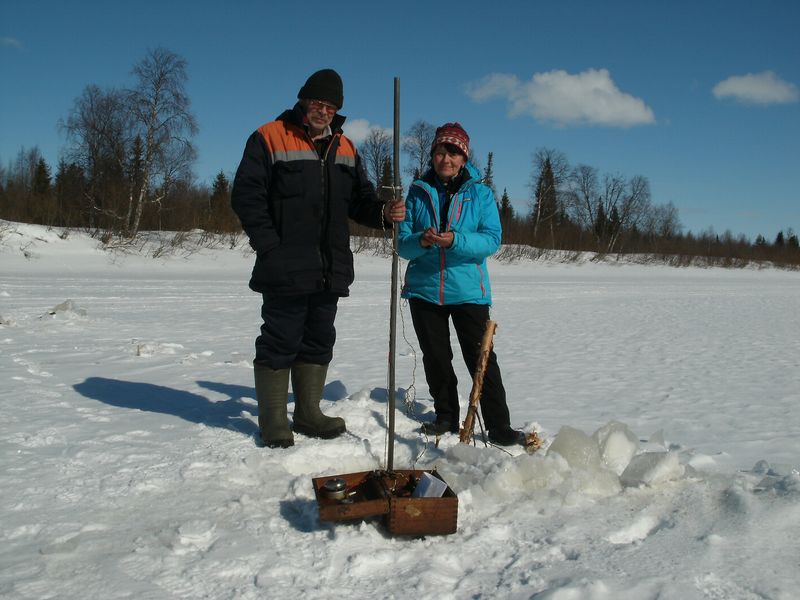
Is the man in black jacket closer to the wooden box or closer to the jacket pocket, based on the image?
the jacket pocket

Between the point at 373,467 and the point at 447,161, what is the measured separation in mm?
1818

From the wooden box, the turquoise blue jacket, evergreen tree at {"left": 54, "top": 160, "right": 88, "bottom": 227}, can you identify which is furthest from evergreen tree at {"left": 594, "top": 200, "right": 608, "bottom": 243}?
the wooden box

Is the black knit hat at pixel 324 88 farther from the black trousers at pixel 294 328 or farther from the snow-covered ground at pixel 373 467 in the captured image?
the snow-covered ground at pixel 373 467

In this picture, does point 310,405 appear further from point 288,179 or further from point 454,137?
point 454,137

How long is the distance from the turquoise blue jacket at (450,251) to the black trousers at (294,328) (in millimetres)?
542

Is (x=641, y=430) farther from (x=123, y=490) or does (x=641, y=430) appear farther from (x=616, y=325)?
(x=616, y=325)

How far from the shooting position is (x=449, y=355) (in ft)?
13.3

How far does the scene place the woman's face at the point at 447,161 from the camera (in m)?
3.78

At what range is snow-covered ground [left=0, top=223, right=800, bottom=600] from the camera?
2236mm

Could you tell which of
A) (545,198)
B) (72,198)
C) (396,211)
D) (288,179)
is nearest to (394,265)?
(396,211)

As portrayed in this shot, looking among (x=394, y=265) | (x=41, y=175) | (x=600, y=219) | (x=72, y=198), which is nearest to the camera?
(x=394, y=265)

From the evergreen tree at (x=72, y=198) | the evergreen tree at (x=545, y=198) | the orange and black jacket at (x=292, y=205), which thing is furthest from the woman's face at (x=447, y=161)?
the evergreen tree at (x=545, y=198)

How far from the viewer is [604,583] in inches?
85.1

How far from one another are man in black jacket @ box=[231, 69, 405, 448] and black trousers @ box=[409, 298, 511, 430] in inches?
23.5
